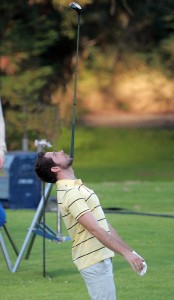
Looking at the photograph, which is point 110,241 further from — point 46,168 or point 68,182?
point 46,168

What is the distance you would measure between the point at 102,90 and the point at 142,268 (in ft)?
119

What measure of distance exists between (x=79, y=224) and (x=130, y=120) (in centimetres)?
3683

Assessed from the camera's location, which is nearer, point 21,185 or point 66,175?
point 66,175

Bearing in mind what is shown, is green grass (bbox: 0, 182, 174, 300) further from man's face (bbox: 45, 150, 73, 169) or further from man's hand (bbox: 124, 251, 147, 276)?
man's hand (bbox: 124, 251, 147, 276)

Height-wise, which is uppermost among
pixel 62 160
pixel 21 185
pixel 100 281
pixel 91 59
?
pixel 62 160

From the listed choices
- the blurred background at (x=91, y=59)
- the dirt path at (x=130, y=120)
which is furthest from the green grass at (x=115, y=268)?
the dirt path at (x=130, y=120)

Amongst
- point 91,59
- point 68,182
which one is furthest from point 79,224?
point 91,59

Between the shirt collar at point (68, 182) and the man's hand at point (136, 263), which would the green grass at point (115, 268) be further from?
the man's hand at point (136, 263)

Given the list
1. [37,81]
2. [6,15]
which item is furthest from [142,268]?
[6,15]

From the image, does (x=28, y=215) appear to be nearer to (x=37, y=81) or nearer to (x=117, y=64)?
(x=37, y=81)

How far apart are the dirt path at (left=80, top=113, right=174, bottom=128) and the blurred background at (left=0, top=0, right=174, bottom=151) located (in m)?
0.07

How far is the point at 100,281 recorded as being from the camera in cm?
649

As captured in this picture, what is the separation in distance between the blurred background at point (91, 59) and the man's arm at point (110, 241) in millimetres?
29844

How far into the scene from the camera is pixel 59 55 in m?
42.1
